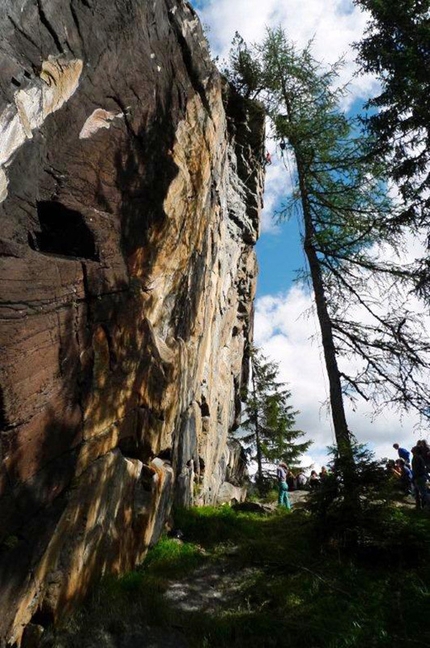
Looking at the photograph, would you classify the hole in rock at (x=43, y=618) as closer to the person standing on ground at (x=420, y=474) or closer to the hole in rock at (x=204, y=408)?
the hole in rock at (x=204, y=408)

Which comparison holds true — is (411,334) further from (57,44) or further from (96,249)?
(57,44)

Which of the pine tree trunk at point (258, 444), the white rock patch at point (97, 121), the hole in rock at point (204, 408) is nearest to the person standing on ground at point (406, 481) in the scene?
the hole in rock at point (204, 408)

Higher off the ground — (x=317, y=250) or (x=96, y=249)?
(x=317, y=250)

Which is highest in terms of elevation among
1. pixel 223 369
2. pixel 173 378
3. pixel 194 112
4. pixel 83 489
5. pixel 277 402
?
pixel 277 402

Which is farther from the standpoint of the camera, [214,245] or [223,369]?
[223,369]

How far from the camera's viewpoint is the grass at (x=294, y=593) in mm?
5367

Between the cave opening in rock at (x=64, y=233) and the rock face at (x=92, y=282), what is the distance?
0.02 metres

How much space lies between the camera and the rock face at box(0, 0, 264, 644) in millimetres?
5051

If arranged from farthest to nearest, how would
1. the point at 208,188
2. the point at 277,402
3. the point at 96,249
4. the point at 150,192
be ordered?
the point at 277,402, the point at 208,188, the point at 150,192, the point at 96,249

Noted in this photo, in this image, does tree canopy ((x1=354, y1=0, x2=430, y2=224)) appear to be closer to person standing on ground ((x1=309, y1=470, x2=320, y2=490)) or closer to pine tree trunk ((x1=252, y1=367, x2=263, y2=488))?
person standing on ground ((x1=309, y1=470, x2=320, y2=490))

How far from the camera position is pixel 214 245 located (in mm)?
13961

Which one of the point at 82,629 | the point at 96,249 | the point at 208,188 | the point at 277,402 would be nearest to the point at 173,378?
the point at 96,249

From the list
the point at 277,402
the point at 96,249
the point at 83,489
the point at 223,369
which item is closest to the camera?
the point at 83,489

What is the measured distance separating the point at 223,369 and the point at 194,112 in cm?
955
